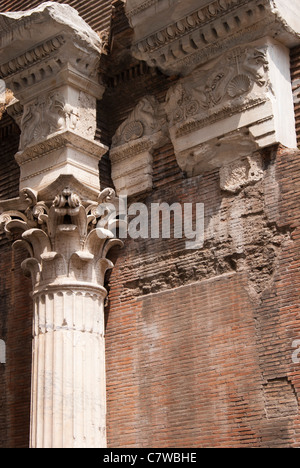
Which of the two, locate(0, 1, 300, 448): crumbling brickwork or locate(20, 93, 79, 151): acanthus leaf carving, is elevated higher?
locate(20, 93, 79, 151): acanthus leaf carving

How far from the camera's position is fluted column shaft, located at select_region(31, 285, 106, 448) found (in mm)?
8406

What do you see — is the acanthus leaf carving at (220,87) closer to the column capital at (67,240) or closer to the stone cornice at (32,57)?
the column capital at (67,240)

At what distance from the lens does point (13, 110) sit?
10.5 metres

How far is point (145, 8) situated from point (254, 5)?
1237 millimetres

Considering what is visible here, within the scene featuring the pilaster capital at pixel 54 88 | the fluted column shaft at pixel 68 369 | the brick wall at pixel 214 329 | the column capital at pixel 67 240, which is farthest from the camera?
the pilaster capital at pixel 54 88

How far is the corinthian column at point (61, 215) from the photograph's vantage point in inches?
337

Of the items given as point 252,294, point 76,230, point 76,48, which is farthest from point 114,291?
point 76,48

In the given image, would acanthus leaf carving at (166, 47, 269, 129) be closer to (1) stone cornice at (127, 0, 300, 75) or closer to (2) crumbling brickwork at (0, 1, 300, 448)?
(1) stone cornice at (127, 0, 300, 75)

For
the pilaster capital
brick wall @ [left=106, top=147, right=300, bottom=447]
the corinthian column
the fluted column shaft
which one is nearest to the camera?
brick wall @ [left=106, top=147, right=300, bottom=447]

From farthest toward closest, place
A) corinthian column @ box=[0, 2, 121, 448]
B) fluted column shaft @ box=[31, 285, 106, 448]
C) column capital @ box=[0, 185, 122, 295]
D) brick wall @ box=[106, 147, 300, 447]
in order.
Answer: column capital @ box=[0, 185, 122, 295] < corinthian column @ box=[0, 2, 121, 448] < fluted column shaft @ box=[31, 285, 106, 448] < brick wall @ box=[106, 147, 300, 447]

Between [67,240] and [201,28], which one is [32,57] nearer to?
[201,28]

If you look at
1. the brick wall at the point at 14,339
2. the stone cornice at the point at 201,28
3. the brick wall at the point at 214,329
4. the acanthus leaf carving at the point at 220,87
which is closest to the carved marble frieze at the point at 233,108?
the acanthus leaf carving at the point at 220,87

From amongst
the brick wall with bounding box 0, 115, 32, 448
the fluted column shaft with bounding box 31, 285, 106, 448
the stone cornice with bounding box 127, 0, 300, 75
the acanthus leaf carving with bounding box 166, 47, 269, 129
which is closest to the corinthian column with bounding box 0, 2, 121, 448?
the fluted column shaft with bounding box 31, 285, 106, 448

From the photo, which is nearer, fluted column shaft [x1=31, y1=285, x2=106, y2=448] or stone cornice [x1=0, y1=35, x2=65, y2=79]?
fluted column shaft [x1=31, y1=285, x2=106, y2=448]
